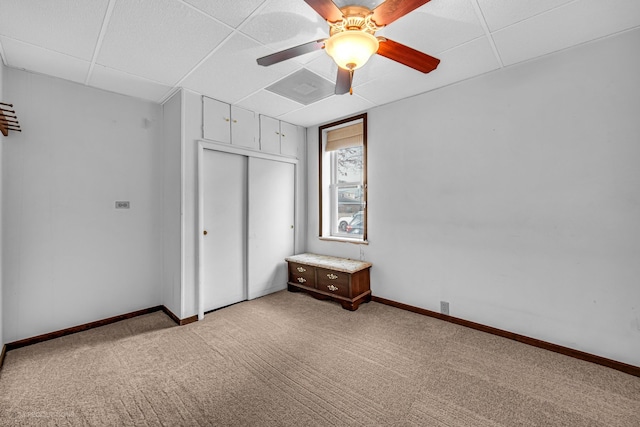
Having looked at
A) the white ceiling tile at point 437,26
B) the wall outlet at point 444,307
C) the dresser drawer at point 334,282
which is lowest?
the wall outlet at point 444,307

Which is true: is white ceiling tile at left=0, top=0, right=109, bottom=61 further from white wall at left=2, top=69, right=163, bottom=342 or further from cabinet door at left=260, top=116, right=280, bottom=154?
cabinet door at left=260, top=116, right=280, bottom=154

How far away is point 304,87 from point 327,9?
1625 millimetres

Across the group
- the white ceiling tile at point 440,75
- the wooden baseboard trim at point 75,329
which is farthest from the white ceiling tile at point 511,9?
the wooden baseboard trim at point 75,329

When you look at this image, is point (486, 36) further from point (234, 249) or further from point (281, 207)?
point (234, 249)

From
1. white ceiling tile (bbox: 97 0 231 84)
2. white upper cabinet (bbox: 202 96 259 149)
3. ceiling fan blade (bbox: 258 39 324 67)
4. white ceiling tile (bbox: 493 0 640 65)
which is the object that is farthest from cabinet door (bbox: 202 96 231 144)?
white ceiling tile (bbox: 493 0 640 65)

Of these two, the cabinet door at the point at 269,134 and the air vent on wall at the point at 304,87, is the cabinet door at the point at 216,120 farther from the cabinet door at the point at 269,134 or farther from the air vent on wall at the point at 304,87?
the air vent on wall at the point at 304,87

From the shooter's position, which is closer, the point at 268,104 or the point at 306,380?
the point at 306,380

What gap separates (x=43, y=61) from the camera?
253 centimetres

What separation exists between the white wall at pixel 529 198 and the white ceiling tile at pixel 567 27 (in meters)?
0.16

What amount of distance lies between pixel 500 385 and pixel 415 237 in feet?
5.54

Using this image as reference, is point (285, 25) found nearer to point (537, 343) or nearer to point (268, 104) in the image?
point (268, 104)

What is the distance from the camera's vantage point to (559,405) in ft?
6.08

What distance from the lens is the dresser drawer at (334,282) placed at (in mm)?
3588

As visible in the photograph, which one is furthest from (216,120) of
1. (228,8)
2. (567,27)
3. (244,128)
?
(567,27)
